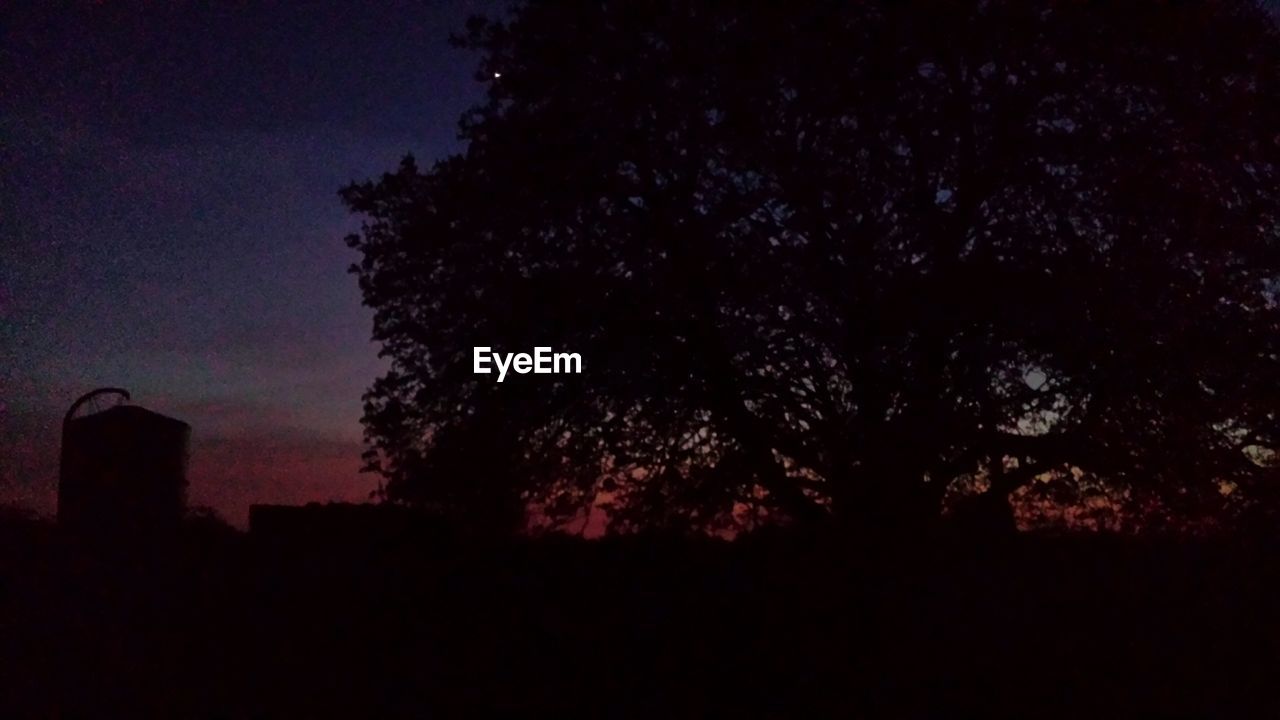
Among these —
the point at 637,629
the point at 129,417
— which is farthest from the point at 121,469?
the point at 637,629

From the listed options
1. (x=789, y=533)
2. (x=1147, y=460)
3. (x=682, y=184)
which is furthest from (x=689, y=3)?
(x=1147, y=460)

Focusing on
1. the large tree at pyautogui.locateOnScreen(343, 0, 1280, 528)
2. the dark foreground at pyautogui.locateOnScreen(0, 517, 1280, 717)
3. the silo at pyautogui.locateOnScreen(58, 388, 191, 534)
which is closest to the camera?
the dark foreground at pyautogui.locateOnScreen(0, 517, 1280, 717)

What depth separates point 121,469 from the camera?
20750 mm

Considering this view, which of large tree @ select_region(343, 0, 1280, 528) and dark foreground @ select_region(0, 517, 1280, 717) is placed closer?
dark foreground @ select_region(0, 517, 1280, 717)

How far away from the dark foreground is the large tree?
2.17m

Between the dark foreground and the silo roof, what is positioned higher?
the silo roof

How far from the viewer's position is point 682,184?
16.4 meters

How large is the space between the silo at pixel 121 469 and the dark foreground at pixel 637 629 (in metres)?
6.21

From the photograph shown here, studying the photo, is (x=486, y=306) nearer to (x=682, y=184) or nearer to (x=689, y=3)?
(x=682, y=184)

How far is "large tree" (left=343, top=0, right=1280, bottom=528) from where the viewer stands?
15523 mm

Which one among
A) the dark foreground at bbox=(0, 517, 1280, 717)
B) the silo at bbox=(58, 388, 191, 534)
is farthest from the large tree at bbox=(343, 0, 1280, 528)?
the silo at bbox=(58, 388, 191, 534)

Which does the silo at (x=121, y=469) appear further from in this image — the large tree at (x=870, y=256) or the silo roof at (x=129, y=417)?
the large tree at (x=870, y=256)

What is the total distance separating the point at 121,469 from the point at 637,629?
12334 millimetres

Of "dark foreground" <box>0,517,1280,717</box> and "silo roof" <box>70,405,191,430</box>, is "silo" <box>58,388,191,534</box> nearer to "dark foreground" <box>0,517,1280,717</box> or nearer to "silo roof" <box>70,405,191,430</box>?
"silo roof" <box>70,405,191,430</box>
